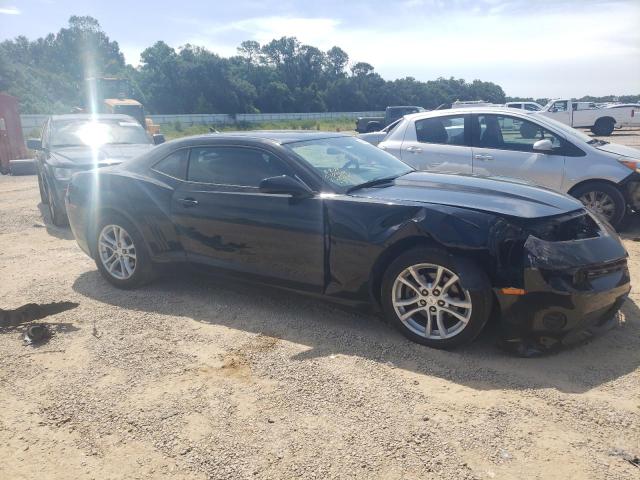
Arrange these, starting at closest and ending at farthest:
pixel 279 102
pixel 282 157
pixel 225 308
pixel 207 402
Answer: pixel 207 402 < pixel 282 157 < pixel 225 308 < pixel 279 102

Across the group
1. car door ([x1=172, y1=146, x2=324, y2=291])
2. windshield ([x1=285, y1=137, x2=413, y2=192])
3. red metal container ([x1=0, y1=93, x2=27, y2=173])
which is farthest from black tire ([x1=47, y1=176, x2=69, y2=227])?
red metal container ([x1=0, y1=93, x2=27, y2=173])

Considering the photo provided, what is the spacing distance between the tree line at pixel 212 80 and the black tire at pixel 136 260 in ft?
164

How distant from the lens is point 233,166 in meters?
4.46

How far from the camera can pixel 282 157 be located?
418 cm

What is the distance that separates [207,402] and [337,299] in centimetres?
127

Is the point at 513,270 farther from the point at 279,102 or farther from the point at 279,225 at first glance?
the point at 279,102

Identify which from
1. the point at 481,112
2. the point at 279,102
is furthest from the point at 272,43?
the point at 481,112

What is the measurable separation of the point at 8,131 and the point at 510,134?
15384 mm

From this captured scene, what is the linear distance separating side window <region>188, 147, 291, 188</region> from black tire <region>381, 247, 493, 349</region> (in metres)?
1.21

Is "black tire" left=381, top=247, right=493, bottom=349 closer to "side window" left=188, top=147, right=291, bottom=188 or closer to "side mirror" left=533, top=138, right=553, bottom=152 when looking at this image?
"side window" left=188, top=147, right=291, bottom=188

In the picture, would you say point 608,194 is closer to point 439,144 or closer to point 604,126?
point 439,144

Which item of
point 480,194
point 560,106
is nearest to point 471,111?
point 480,194

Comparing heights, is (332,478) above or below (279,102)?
below

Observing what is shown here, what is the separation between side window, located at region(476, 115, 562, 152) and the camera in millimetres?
6746
